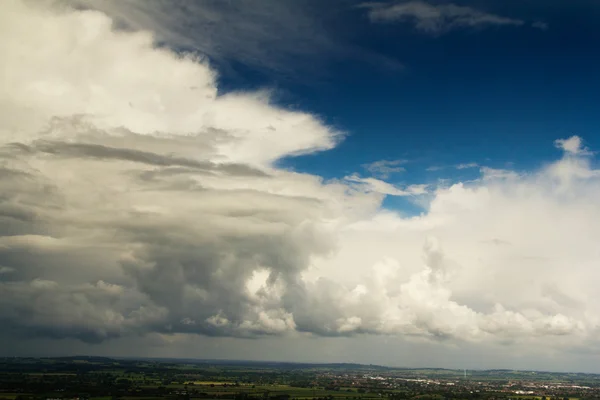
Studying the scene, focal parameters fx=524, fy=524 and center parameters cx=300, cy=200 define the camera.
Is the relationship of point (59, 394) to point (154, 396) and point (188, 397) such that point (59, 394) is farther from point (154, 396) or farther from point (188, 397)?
point (188, 397)

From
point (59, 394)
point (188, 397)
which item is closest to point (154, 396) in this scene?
point (188, 397)

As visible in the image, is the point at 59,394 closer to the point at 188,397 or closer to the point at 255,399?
the point at 188,397

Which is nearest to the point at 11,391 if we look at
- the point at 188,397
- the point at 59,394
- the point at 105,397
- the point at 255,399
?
the point at 59,394

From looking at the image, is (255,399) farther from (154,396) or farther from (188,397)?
(154,396)

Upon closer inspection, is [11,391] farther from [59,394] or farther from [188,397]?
[188,397]

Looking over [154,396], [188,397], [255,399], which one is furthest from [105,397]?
[255,399]
